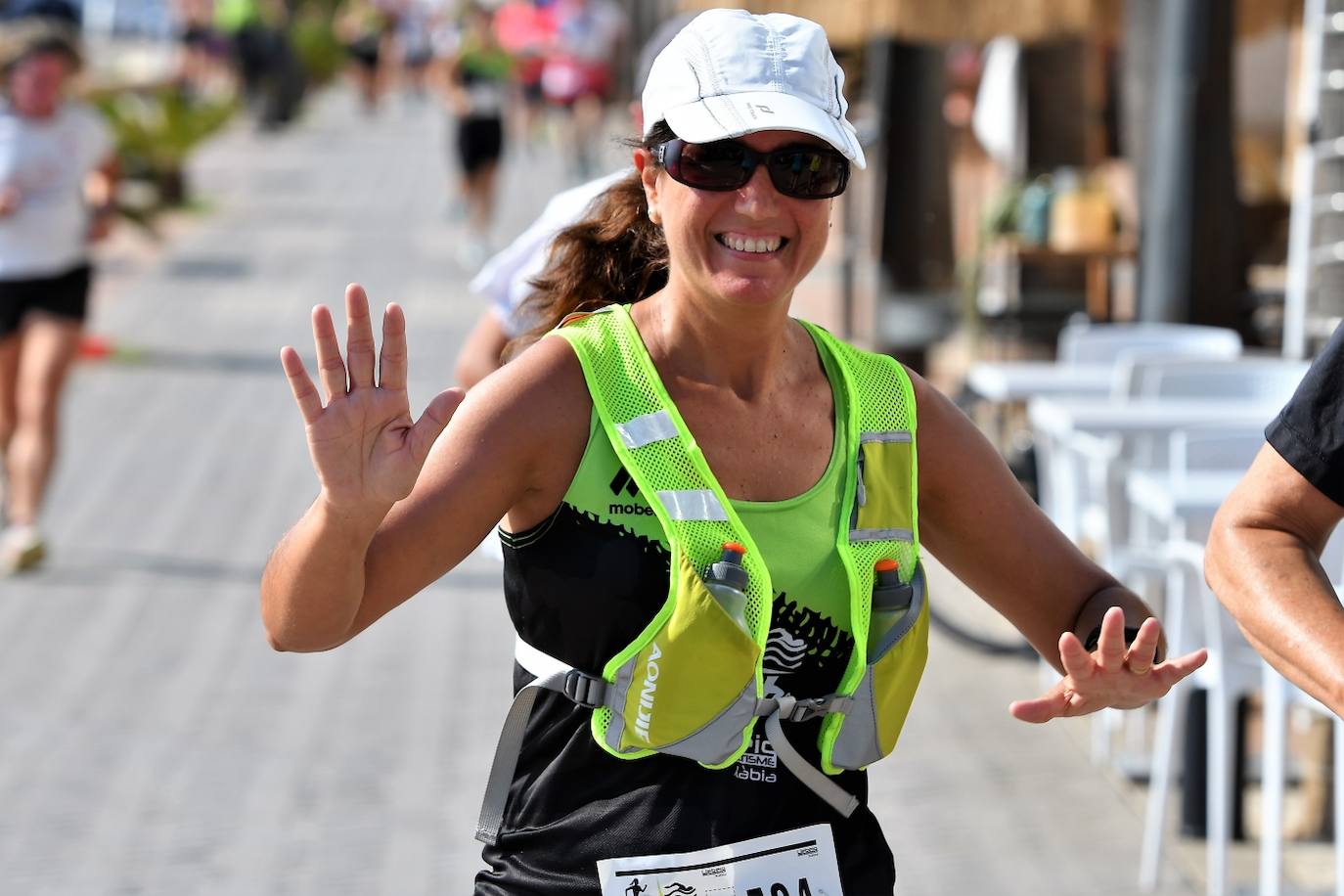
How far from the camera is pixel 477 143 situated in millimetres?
16562

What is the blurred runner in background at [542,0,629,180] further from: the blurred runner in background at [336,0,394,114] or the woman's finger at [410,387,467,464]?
the woman's finger at [410,387,467,464]

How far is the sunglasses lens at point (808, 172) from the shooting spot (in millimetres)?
2557

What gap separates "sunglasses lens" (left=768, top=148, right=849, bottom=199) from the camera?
2557mm

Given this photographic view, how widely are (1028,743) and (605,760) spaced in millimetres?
4028

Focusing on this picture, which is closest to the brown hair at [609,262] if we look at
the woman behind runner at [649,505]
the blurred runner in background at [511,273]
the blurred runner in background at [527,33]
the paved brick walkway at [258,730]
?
the woman behind runner at [649,505]

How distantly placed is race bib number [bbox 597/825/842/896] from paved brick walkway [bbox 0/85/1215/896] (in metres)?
2.72

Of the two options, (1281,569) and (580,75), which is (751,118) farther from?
(580,75)

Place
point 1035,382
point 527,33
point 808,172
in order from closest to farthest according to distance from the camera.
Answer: point 808,172 < point 1035,382 < point 527,33

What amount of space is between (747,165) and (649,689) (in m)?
0.64

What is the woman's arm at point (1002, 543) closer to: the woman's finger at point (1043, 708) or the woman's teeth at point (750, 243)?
the woman's finger at point (1043, 708)

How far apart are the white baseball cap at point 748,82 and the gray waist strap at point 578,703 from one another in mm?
658

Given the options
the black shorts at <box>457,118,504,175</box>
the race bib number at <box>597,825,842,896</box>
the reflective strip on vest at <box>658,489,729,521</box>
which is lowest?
the black shorts at <box>457,118,504,175</box>

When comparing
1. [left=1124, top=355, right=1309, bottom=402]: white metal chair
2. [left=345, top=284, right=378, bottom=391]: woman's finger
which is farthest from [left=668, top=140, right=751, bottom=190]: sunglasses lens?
[left=1124, top=355, right=1309, bottom=402]: white metal chair

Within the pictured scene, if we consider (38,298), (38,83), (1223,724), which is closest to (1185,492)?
(1223,724)
